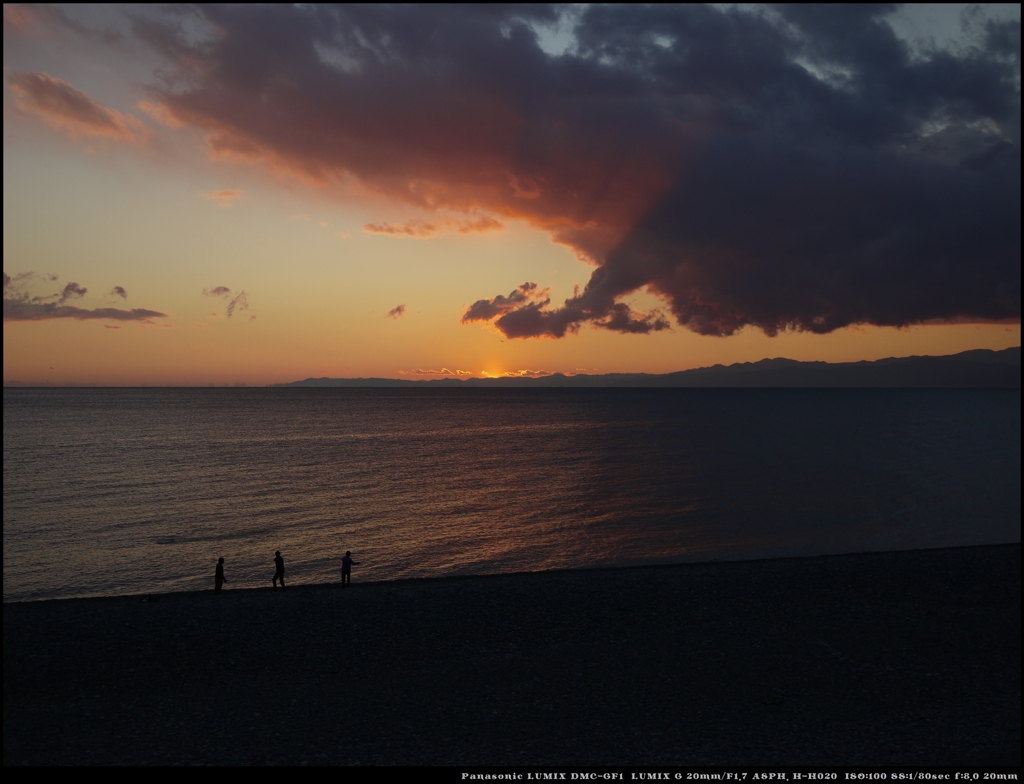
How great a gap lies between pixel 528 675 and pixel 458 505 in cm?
3514

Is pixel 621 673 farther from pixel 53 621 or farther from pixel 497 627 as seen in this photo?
pixel 53 621

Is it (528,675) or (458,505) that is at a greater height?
(528,675)

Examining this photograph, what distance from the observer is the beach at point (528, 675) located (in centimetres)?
1551

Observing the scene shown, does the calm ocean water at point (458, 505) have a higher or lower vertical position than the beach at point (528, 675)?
lower

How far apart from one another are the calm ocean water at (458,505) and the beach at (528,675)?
8531 mm

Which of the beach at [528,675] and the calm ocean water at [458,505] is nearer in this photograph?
the beach at [528,675]

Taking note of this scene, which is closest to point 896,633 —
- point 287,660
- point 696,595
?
point 696,595

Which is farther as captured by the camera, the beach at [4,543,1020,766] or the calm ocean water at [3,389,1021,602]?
the calm ocean water at [3,389,1021,602]

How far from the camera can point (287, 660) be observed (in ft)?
66.3

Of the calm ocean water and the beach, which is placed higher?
the beach

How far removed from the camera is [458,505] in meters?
53.9

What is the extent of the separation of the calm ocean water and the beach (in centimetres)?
853

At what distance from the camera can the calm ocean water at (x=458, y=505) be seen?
36.0 metres

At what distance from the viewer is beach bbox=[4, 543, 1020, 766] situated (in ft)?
50.9
